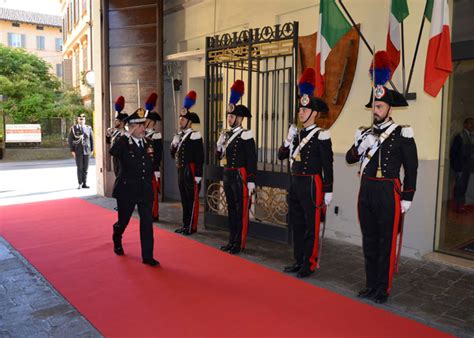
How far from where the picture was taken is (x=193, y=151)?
596 centimetres

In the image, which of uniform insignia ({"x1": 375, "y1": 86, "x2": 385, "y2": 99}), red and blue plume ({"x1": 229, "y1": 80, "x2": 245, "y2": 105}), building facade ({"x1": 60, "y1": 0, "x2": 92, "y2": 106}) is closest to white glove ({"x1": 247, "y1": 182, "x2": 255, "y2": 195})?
red and blue plume ({"x1": 229, "y1": 80, "x2": 245, "y2": 105})

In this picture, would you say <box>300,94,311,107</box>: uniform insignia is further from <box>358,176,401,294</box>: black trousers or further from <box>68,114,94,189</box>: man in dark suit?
<box>68,114,94,189</box>: man in dark suit

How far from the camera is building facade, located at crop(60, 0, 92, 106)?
2313cm

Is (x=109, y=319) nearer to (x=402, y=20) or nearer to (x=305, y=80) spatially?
(x=305, y=80)

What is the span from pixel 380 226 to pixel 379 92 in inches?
44.6

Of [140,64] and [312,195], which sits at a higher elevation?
[140,64]

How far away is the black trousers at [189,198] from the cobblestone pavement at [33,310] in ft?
7.05

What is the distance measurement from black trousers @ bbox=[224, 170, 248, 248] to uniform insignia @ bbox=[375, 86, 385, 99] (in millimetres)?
1998

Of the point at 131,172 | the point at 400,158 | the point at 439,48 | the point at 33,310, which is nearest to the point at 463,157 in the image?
the point at 439,48

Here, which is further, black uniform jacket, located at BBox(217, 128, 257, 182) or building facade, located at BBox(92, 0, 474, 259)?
black uniform jacket, located at BBox(217, 128, 257, 182)

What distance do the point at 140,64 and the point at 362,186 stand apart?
5.87 m

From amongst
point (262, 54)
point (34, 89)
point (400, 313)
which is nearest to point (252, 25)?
point (262, 54)

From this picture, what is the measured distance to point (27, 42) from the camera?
4175 centimetres

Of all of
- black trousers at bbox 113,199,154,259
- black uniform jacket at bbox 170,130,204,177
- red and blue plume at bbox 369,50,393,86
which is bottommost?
black trousers at bbox 113,199,154,259
